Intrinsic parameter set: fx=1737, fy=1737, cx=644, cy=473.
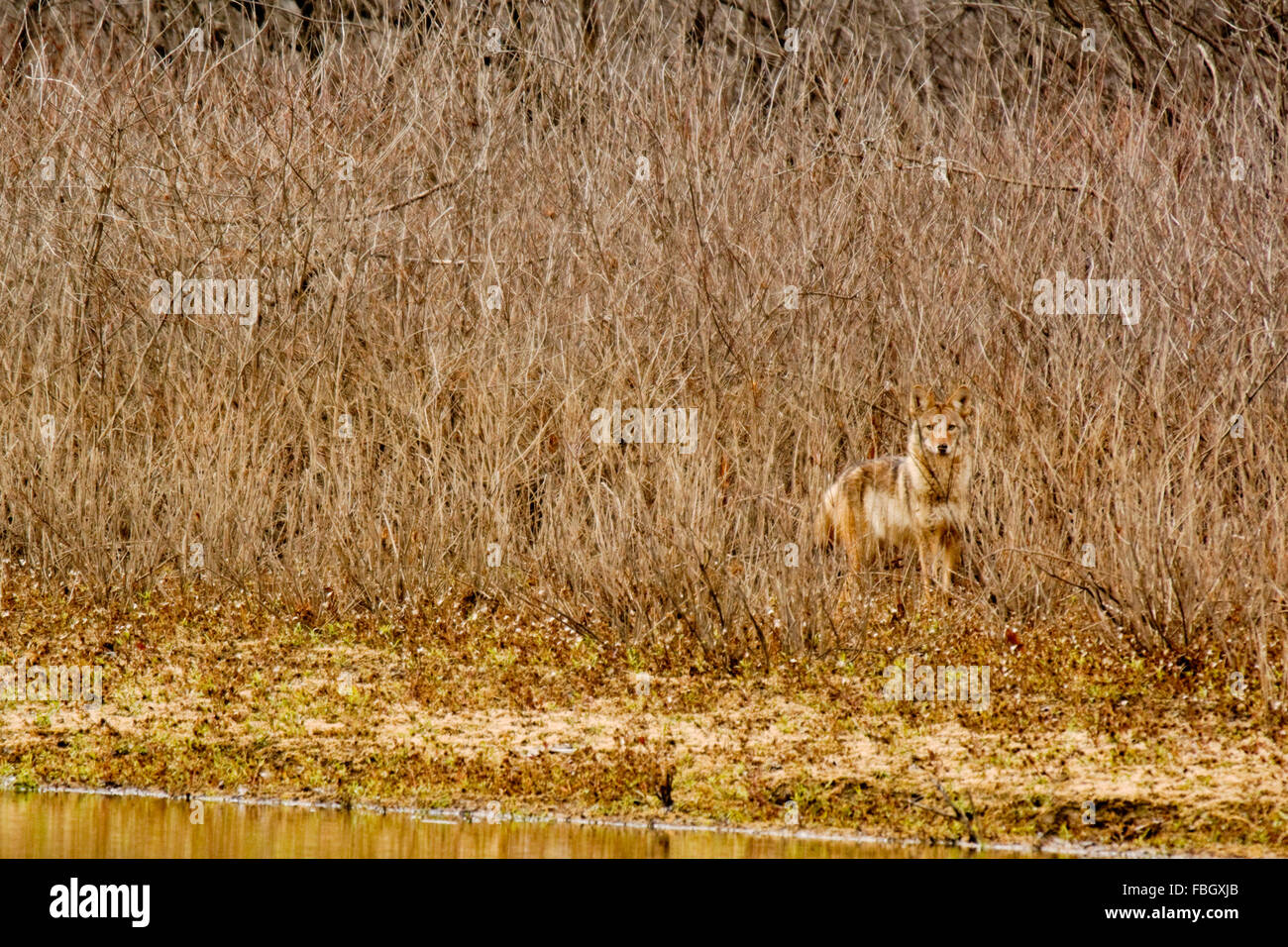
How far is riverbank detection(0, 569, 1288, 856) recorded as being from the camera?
6203 mm

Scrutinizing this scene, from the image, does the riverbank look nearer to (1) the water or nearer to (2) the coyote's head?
(1) the water

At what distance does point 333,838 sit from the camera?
5.95m

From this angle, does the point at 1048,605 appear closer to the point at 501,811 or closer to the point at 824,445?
the point at 824,445

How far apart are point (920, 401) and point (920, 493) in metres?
0.49

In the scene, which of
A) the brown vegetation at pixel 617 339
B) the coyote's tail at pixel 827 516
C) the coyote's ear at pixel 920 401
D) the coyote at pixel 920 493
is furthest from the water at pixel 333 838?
the coyote's ear at pixel 920 401

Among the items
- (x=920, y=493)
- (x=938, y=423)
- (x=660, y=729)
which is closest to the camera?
(x=660, y=729)

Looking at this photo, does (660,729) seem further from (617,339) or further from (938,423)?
(617,339)

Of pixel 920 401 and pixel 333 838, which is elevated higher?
pixel 920 401

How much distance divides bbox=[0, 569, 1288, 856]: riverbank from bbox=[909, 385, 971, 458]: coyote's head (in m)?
1.00

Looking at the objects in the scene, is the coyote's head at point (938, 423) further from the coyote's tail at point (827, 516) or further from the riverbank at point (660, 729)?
the riverbank at point (660, 729)

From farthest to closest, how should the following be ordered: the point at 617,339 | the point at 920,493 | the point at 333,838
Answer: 1. the point at 617,339
2. the point at 920,493
3. the point at 333,838

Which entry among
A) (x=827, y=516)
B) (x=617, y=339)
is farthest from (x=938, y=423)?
(x=617, y=339)

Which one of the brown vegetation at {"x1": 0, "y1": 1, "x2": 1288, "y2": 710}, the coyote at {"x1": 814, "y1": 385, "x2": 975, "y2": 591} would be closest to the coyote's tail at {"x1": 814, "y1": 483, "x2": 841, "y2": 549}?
the coyote at {"x1": 814, "y1": 385, "x2": 975, "y2": 591}

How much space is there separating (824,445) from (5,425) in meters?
4.69
